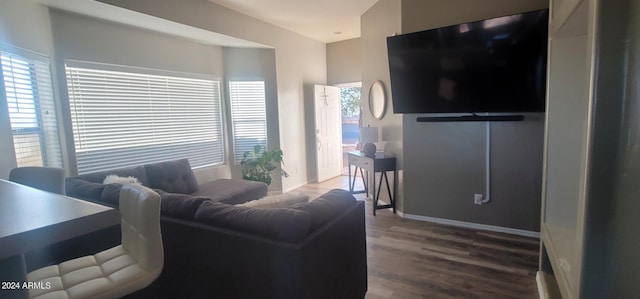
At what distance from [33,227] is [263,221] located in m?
0.91

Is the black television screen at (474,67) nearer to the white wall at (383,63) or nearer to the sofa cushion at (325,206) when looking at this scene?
the white wall at (383,63)

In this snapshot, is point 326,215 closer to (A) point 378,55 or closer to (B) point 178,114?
(A) point 378,55

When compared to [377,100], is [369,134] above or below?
below

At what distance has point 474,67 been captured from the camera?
308cm

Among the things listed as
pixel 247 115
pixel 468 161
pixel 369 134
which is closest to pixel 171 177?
pixel 247 115

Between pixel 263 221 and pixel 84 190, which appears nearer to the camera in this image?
pixel 263 221

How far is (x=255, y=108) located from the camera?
5.30 metres

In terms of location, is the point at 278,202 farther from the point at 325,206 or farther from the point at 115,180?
the point at 115,180

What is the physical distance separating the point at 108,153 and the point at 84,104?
622 millimetres

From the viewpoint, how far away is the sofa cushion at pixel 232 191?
364 centimetres

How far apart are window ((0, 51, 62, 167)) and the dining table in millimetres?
2217

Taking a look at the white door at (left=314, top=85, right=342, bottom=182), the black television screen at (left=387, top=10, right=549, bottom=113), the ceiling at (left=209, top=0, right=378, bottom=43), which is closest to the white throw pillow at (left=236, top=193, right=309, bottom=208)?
the black television screen at (left=387, top=10, right=549, bottom=113)

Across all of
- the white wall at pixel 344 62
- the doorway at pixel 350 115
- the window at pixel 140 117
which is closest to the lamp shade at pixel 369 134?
the white wall at pixel 344 62

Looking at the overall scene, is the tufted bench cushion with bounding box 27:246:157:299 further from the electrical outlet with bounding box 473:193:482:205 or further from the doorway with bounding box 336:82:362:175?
the doorway with bounding box 336:82:362:175
